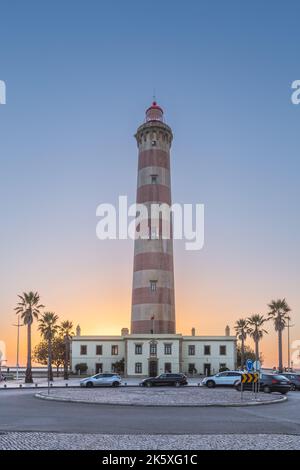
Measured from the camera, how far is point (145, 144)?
72.9 metres

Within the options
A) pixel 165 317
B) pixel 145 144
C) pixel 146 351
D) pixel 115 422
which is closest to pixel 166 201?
pixel 145 144

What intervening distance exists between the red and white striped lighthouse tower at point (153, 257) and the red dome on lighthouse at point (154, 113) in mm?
1249

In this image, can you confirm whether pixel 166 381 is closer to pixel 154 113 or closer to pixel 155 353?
pixel 155 353

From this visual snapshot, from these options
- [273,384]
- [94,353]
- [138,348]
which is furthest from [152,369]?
[273,384]

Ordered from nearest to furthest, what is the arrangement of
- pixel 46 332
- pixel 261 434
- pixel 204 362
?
1. pixel 261 434
2. pixel 46 332
3. pixel 204 362

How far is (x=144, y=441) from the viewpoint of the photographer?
46.9 ft

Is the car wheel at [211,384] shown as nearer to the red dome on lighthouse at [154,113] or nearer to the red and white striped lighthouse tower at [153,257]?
the red and white striped lighthouse tower at [153,257]

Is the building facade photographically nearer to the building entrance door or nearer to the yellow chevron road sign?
the building entrance door

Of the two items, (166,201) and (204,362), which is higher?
(166,201)

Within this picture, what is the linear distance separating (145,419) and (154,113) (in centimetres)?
6036

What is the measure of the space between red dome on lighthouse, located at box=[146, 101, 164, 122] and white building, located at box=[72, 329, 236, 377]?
98.7ft

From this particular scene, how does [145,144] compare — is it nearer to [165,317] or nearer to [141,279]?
Answer: [141,279]
